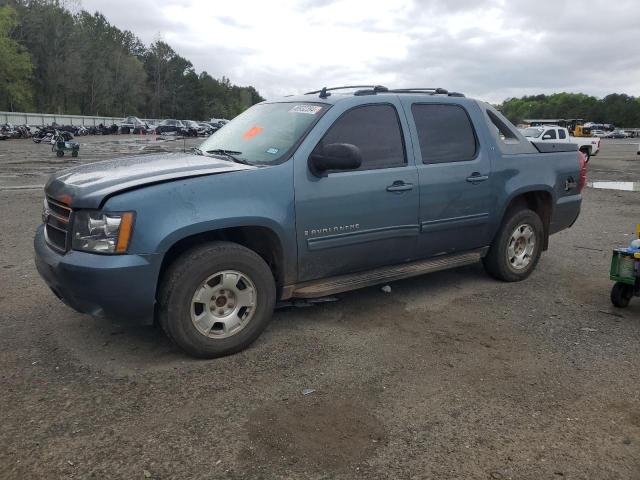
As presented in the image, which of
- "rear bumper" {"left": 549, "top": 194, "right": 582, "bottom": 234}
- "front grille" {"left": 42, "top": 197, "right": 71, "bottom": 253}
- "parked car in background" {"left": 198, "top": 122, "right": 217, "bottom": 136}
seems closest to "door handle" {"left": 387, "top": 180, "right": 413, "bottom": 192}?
"rear bumper" {"left": 549, "top": 194, "right": 582, "bottom": 234}

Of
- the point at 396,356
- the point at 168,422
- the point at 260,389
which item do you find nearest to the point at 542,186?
the point at 396,356

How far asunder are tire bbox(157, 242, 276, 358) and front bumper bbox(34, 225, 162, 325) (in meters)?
0.14

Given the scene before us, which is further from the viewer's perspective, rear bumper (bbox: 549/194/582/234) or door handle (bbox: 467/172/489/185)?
rear bumper (bbox: 549/194/582/234)

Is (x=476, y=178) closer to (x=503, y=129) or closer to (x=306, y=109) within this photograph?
(x=503, y=129)

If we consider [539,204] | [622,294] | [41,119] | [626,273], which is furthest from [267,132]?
[41,119]

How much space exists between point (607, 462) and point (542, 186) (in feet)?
Result: 11.3

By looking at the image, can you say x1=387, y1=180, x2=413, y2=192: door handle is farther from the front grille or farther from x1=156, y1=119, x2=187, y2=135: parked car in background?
x1=156, y1=119, x2=187, y2=135: parked car in background

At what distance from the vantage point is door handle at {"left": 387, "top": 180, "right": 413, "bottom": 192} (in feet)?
14.6

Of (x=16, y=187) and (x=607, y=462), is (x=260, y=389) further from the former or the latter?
(x=16, y=187)

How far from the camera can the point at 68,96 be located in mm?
88688

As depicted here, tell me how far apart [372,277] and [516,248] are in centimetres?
196

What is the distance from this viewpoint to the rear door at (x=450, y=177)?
4.74m

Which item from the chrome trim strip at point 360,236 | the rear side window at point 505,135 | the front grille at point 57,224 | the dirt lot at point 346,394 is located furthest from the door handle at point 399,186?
the front grille at point 57,224

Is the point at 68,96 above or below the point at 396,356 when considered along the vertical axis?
above
